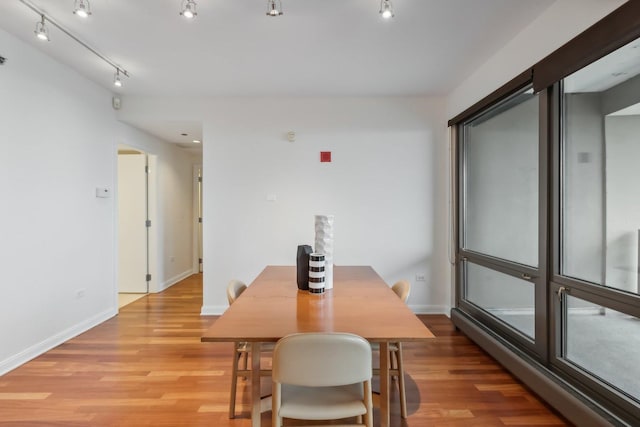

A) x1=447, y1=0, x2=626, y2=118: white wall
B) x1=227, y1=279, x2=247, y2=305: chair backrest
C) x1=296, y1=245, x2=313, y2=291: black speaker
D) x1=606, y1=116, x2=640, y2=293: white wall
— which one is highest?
x1=447, y1=0, x2=626, y2=118: white wall

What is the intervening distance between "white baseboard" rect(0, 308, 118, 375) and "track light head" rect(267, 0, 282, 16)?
11.2 ft

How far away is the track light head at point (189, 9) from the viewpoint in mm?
2145

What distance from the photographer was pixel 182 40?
2768 mm

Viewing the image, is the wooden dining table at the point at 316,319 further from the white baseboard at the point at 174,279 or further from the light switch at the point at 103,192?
the white baseboard at the point at 174,279

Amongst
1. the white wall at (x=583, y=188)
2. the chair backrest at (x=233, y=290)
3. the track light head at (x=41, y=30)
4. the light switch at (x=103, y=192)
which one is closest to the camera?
the white wall at (x=583, y=188)

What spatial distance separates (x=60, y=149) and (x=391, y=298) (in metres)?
3.48

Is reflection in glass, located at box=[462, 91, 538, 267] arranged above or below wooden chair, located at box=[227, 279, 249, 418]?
above

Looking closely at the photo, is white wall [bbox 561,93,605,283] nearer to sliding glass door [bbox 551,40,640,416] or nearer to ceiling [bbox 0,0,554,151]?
sliding glass door [bbox 551,40,640,416]

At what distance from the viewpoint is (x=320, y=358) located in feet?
4.64

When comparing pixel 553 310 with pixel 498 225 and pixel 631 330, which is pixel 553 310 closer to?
pixel 631 330

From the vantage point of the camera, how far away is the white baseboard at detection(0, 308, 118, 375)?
2.73 metres

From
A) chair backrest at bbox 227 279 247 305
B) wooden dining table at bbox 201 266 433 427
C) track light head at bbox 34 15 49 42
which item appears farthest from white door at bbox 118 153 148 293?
wooden dining table at bbox 201 266 433 427

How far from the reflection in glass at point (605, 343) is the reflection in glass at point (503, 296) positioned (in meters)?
0.37

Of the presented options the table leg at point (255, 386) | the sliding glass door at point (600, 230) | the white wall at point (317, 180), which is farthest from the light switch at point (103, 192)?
the sliding glass door at point (600, 230)
